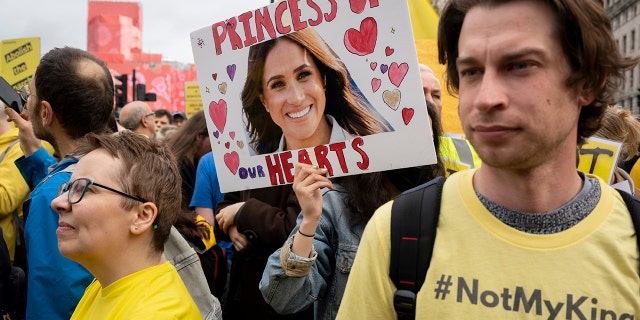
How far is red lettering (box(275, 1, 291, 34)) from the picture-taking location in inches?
95.4

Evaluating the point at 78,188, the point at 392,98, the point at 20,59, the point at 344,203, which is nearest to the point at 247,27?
the point at 392,98

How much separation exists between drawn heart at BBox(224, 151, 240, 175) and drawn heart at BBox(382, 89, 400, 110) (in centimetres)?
76

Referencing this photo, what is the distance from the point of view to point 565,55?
139 centimetres

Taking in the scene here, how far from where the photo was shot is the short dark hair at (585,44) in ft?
4.51

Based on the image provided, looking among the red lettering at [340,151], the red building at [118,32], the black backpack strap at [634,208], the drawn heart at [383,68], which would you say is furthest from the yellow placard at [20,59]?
the red building at [118,32]

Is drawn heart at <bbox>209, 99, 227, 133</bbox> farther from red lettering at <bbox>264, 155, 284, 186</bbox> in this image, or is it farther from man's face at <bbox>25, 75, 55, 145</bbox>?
man's face at <bbox>25, 75, 55, 145</bbox>

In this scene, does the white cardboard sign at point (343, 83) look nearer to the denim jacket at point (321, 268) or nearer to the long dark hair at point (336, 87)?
the long dark hair at point (336, 87)

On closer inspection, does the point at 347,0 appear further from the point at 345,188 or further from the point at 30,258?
the point at 30,258

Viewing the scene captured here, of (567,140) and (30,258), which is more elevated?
(567,140)

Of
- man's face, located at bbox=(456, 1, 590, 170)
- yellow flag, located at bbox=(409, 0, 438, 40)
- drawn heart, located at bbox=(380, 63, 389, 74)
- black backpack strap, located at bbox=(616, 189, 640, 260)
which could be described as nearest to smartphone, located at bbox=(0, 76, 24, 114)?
drawn heart, located at bbox=(380, 63, 389, 74)

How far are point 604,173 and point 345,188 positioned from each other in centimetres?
123

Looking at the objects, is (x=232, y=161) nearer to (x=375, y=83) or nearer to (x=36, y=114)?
(x=375, y=83)

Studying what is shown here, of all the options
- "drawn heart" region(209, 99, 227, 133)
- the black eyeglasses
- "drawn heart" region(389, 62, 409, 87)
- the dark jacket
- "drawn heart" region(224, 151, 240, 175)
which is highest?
"drawn heart" region(389, 62, 409, 87)

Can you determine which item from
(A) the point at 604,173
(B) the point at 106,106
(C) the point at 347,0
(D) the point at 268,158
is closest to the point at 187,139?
(B) the point at 106,106
